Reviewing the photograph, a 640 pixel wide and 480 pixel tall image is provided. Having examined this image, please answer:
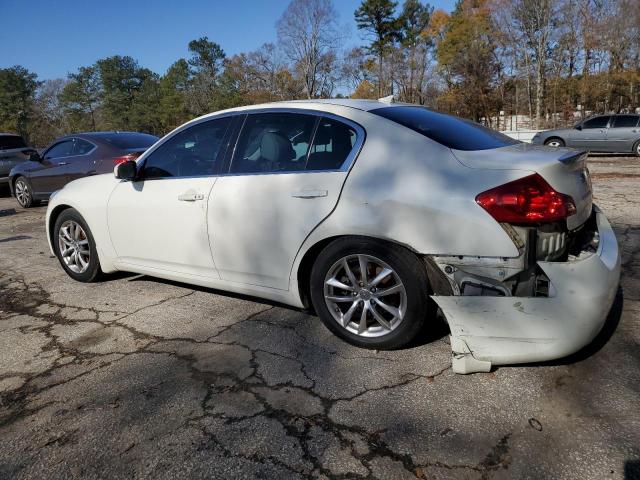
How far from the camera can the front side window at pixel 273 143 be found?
3.05 m

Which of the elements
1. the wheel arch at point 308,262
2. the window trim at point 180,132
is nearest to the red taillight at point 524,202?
the wheel arch at point 308,262

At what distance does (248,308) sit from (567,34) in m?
46.1

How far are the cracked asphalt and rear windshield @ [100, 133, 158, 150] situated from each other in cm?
516

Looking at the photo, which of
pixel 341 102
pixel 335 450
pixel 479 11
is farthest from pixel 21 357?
pixel 479 11

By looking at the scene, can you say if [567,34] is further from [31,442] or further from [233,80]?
[31,442]

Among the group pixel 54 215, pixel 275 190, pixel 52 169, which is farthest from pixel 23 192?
pixel 275 190

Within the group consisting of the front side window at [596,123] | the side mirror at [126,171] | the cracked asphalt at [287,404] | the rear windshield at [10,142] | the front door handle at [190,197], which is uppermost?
the rear windshield at [10,142]

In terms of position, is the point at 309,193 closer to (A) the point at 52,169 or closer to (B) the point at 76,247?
(B) the point at 76,247

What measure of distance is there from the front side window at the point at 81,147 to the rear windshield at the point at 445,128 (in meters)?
6.90

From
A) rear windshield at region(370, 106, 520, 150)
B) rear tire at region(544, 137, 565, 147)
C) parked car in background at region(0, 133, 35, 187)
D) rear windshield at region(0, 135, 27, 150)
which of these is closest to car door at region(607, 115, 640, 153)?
rear tire at region(544, 137, 565, 147)

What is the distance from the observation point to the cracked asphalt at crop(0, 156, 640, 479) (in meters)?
1.95

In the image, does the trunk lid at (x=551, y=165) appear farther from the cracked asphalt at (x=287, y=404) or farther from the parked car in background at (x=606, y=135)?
the parked car in background at (x=606, y=135)

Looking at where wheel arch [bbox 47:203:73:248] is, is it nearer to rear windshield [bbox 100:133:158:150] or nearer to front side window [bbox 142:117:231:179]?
front side window [bbox 142:117:231:179]

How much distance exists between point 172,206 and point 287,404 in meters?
1.85
